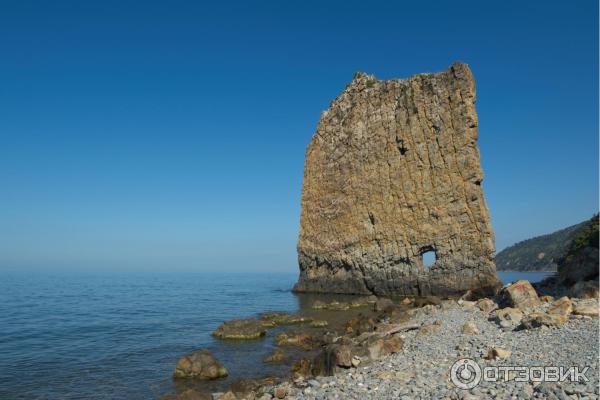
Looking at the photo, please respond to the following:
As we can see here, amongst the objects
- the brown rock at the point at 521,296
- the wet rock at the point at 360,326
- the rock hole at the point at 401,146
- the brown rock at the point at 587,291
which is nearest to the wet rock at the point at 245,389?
the wet rock at the point at 360,326

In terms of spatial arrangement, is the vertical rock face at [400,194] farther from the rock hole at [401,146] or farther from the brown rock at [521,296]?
the brown rock at [521,296]

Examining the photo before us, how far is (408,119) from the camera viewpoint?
45.8 meters

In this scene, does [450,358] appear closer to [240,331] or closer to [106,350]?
[240,331]

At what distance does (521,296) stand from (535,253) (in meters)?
157

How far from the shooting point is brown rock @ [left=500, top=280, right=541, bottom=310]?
18.7 metres

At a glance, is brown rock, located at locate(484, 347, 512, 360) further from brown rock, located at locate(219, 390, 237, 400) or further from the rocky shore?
brown rock, located at locate(219, 390, 237, 400)

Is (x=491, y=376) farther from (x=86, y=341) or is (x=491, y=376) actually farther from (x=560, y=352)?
(x=86, y=341)

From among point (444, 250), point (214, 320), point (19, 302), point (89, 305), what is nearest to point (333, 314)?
point (214, 320)

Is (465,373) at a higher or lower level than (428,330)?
higher

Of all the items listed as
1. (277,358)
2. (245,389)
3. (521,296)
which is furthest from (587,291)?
(245,389)

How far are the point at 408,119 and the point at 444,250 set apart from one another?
600 inches

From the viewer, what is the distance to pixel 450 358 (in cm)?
1245

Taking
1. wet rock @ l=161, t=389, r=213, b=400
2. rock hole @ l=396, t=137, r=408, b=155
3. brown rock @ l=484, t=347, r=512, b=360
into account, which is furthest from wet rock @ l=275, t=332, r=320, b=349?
rock hole @ l=396, t=137, r=408, b=155

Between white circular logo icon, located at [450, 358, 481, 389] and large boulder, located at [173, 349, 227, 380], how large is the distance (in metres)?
9.63
